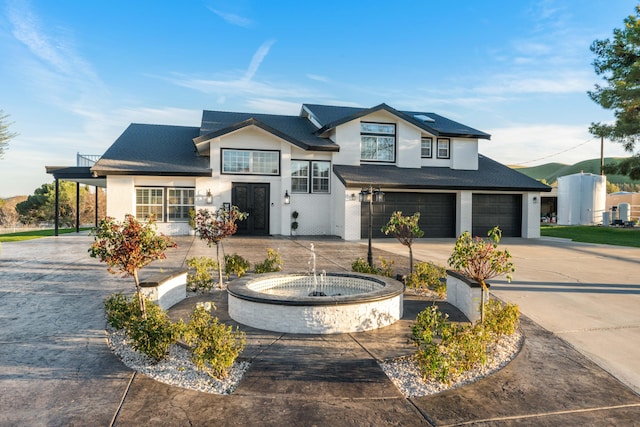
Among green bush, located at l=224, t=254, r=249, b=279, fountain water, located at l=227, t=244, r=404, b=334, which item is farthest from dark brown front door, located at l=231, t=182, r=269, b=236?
fountain water, located at l=227, t=244, r=404, b=334

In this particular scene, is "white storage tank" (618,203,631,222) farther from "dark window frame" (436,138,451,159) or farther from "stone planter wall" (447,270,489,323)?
"stone planter wall" (447,270,489,323)

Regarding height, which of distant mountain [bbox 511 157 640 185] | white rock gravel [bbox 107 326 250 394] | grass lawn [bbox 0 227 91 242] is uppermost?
distant mountain [bbox 511 157 640 185]

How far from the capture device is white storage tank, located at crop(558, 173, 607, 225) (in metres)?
33.8

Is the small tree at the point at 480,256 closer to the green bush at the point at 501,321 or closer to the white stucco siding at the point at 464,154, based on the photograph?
the green bush at the point at 501,321

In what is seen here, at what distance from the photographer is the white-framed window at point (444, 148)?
2230 cm

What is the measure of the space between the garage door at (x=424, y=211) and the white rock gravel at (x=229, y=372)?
581 inches

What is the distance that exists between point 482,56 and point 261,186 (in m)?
11.9

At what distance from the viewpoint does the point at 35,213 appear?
3134cm

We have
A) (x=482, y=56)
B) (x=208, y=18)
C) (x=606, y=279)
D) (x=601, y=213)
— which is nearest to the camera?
(x=606, y=279)

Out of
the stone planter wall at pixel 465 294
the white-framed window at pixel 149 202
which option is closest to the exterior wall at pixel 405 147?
the white-framed window at pixel 149 202

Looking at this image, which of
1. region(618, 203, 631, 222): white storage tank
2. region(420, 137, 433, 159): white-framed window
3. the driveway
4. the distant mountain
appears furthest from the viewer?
the distant mountain

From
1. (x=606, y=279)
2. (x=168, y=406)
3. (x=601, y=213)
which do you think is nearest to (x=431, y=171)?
(x=606, y=279)

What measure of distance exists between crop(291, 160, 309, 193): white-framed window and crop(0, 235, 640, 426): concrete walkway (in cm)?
1396

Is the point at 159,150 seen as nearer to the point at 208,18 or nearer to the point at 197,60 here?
the point at 197,60
